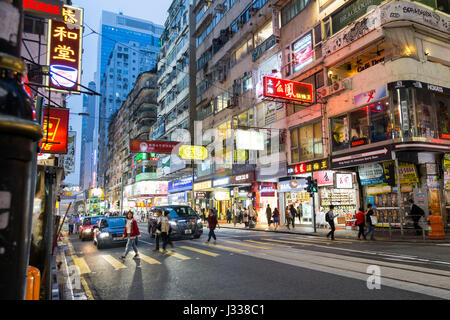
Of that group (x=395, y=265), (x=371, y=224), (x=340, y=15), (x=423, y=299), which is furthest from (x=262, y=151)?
(x=423, y=299)

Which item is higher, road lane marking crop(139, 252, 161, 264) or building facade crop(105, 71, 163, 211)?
building facade crop(105, 71, 163, 211)

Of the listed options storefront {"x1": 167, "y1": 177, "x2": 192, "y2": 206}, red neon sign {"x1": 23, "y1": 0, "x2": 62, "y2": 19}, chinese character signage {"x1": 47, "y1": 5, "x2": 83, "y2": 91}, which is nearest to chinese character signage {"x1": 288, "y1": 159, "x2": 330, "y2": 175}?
chinese character signage {"x1": 47, "y1": 5, "x2": 83, "y2": 91}

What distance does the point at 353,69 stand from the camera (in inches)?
917

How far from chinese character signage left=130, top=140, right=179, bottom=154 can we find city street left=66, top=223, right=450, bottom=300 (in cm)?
1871

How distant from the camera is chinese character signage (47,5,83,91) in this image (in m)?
13.4

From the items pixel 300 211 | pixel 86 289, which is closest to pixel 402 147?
pixel 300 211

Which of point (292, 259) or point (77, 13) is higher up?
point (77, 13)

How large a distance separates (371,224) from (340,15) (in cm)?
1491

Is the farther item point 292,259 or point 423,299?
point 292,259

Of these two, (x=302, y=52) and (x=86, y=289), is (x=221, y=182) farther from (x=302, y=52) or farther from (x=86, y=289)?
(x=86, y=289)

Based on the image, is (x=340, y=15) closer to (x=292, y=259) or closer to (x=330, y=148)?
(x=330, y=148)

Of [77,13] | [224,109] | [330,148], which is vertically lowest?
[330,148]

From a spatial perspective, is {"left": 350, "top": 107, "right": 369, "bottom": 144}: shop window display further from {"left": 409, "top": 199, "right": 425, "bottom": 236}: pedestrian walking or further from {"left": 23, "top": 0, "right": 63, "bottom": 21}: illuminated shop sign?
{"left": 23, "top": 0, "right": 63, "bottom": 21}: illuminated shop sign

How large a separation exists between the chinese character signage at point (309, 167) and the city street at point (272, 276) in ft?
39.0
